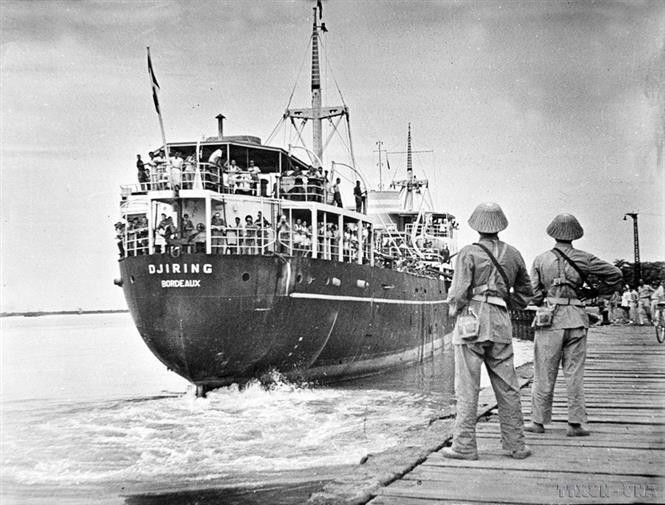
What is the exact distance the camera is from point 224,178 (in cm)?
1825

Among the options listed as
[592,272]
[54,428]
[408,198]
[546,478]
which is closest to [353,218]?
[54,428]

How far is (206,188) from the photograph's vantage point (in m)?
18.0

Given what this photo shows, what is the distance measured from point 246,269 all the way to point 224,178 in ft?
10.2

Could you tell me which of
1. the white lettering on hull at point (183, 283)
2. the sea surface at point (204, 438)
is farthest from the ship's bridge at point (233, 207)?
the sea surface at point (204, 438)

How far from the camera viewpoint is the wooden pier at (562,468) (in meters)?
4.46

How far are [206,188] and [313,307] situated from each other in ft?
13.6

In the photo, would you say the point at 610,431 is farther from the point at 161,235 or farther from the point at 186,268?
the point at 161,235

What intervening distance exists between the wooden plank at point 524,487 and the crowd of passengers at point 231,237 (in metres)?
11.8

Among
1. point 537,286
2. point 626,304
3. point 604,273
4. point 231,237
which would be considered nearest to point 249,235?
point 231,237

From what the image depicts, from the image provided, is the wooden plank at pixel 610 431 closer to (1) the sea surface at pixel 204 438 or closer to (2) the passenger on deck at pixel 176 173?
(1) the sea surface at pixel 204 438

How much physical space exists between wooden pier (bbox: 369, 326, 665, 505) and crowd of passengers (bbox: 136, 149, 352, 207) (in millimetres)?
11627

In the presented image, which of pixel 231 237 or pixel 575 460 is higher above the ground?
pixel 231 237

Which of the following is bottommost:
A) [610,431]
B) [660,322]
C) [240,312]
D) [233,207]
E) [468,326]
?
[610,431]

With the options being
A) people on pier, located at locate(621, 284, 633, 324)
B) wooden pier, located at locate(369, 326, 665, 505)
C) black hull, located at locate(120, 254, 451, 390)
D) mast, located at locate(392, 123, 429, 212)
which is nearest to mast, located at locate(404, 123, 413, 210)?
mast, located at locate(392, 123, 429, 212)
